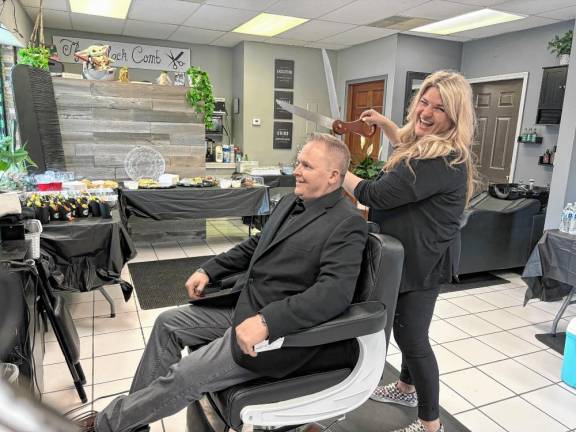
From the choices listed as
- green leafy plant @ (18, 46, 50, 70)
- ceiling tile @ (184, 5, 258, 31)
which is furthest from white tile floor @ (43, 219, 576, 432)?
ceiling tile @ (184, 5, 258, 31)

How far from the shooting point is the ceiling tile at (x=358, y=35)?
5750 mm

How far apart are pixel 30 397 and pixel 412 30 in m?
6.29

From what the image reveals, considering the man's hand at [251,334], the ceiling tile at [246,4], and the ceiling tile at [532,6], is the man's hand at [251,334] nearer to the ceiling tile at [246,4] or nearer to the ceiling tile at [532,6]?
the ceiling tile at [246,4]

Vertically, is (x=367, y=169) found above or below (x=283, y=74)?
below

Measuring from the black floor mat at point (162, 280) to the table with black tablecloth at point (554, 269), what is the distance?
104 inches

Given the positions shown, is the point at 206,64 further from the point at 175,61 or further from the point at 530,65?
the point at 530,65

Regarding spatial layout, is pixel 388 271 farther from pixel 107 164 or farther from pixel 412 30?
pixel 412 30

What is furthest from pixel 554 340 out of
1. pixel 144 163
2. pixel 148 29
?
pixel 148 29

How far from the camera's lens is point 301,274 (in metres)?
1.46

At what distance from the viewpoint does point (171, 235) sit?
5.15 meters

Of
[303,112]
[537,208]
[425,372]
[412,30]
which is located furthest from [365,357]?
[412,30]

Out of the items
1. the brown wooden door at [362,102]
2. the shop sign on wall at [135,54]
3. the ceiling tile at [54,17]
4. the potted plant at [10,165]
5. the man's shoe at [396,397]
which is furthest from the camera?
the brown wooden door at [362,102]

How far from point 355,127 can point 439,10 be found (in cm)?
376

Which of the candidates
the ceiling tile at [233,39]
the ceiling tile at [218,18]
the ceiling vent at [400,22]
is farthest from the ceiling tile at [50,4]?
the ceiling vent at [400,22]
